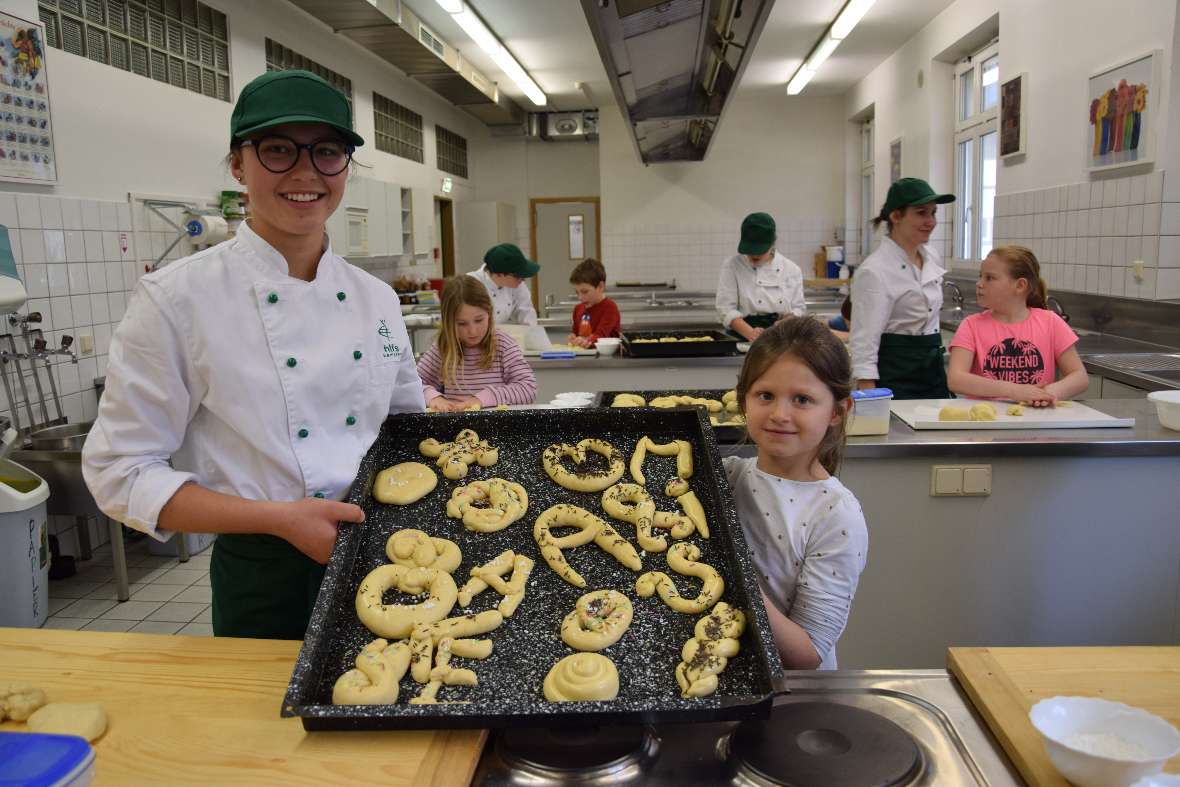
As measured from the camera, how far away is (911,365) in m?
3.05

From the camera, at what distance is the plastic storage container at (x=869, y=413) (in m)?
2.27

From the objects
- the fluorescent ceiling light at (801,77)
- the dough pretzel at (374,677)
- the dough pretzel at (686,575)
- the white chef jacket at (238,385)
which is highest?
the fluorescent ceiling light at (801,77)

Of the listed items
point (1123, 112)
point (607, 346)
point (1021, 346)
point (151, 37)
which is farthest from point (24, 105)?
point (1123, 112)

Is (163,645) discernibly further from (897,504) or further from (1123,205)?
(1123,205)

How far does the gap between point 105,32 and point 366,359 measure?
3691mm

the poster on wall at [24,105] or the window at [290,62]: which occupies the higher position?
the window at [290,62]

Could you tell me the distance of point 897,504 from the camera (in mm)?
2291

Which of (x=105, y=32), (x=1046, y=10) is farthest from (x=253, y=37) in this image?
(x=1046, y=10)

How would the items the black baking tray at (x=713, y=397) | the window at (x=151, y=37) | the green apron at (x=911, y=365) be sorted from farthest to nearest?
the window at (x=151, y=37) < the green apron at (x=911, y=365) < the black baking tray at (x=713, y=397)

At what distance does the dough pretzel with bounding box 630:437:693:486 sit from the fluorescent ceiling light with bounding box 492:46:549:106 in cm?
542

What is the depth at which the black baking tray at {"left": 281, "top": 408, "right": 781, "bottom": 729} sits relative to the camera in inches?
34.2

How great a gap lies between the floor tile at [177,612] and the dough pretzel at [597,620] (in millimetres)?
2806

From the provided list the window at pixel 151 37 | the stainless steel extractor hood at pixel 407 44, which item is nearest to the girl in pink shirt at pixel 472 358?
the window at pixel 151 37

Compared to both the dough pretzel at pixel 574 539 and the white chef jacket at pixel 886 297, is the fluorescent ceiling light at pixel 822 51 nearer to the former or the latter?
the white chef jacket at pixel 886 297
